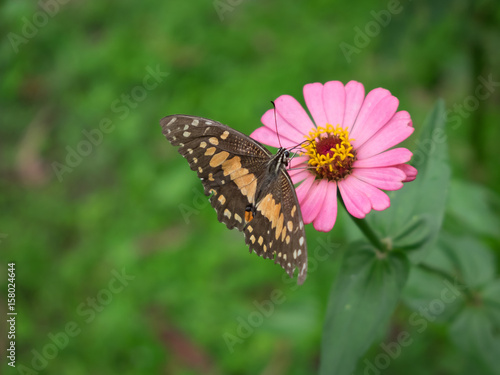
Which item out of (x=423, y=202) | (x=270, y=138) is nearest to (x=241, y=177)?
(x=270, y=138)

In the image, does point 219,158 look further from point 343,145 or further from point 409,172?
point 409,172

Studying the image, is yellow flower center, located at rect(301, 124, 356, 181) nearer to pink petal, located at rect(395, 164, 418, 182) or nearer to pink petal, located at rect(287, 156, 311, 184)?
pink petal, located at rect(287, 156, 311, 184)

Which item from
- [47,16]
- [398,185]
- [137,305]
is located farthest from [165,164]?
[398,185]

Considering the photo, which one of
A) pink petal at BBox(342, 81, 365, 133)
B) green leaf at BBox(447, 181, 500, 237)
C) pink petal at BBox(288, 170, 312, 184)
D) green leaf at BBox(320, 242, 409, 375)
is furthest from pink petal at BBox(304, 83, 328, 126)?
green leaf at BBox(447, 181, 500, 237)

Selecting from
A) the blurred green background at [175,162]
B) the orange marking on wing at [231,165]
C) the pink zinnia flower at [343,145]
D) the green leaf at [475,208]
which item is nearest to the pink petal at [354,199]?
the pink zinnia flower at [343,145]

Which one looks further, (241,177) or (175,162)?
(175,162)

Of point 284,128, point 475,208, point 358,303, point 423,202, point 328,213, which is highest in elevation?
point 284,128
